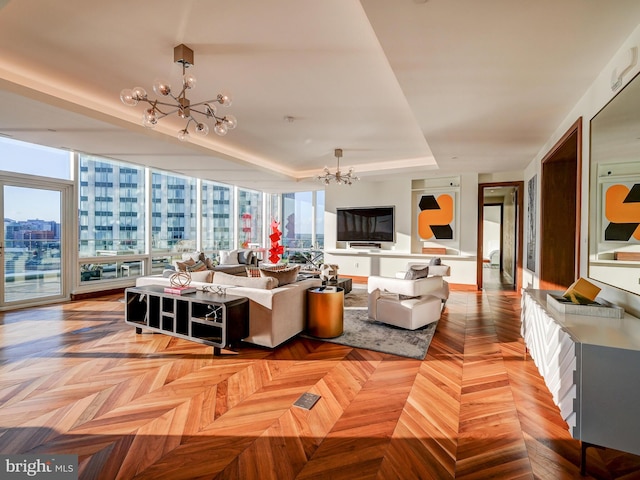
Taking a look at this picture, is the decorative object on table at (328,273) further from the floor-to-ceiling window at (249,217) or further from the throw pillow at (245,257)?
the floor-to-ceiling window at (249,217)

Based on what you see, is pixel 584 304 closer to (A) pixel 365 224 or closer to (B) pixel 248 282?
(B) pixel 248 282

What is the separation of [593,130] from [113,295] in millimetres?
7644

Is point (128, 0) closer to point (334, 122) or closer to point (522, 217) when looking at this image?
point (334, 122)

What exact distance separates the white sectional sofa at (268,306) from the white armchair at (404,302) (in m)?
1.09

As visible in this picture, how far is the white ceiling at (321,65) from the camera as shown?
6.63 ft

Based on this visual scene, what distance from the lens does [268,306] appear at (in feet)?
10.6

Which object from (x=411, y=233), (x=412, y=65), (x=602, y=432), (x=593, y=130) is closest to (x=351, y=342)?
(x=602, y=432)

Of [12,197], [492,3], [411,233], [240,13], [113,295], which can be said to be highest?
[240,13]

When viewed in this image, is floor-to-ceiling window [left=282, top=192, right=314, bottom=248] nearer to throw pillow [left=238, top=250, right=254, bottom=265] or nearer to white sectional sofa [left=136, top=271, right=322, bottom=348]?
throw pillow [left=238, top=250, right=254, bottom=265]

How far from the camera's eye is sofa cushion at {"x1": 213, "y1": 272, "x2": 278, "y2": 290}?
3383mm

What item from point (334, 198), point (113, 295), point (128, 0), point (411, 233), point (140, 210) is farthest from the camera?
point (334, 198)

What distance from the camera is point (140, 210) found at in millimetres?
6883

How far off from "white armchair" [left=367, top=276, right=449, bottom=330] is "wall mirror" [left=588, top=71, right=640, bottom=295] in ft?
5.78

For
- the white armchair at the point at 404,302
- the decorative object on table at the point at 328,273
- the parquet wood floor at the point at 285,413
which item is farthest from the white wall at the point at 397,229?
the parquet wood floor at the point at 285,413
